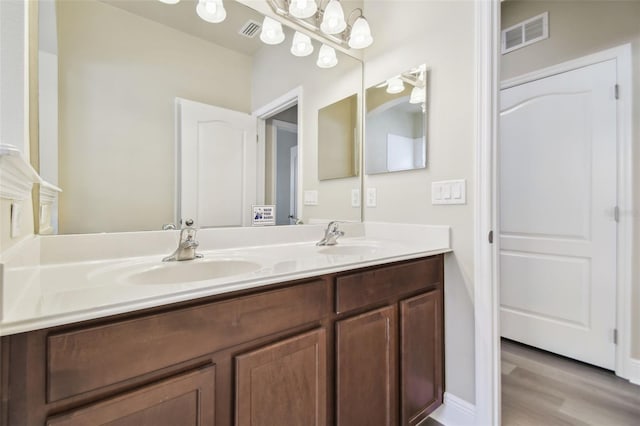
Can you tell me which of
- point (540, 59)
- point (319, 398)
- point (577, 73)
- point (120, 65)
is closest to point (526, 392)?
point (319, 398)

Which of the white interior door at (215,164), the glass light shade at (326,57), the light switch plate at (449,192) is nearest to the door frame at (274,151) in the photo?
the white interior door at (215,164)

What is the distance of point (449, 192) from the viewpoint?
1.42 meters

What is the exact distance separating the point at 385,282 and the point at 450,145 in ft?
2.56

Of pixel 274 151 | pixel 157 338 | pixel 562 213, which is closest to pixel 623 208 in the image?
pixel 562 213

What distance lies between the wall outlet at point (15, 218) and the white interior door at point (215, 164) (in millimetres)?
546

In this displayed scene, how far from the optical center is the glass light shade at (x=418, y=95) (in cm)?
154

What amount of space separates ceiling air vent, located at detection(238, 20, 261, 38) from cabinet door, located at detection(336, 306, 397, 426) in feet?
4.65

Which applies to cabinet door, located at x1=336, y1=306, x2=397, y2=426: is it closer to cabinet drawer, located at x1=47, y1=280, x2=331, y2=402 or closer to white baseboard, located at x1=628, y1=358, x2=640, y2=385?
cabinet drawer, located at x1=47, y1=280, x2=331, y2=402

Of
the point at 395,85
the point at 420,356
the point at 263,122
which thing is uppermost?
the point at 395,85

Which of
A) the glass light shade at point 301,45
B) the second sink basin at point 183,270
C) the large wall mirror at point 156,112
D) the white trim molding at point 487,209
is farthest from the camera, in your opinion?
the glass light shade at point 301,45

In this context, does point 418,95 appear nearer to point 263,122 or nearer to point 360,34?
point 360,34

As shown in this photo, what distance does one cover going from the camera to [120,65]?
1118 mm

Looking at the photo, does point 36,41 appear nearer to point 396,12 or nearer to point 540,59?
point 396,12

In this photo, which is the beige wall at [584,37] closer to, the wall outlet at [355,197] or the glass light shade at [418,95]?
the glass light shade at [418,95]
